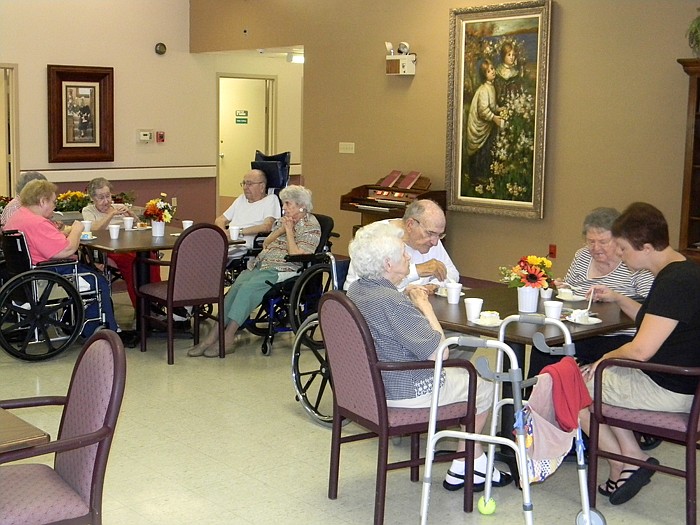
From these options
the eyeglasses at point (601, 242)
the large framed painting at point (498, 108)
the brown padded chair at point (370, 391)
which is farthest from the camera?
the large framed painting at point (498, 108)

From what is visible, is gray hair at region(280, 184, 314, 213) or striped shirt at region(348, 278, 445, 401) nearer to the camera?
striped shirt at region(348, 278, 445, 401)

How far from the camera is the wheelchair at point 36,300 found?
18.9ft

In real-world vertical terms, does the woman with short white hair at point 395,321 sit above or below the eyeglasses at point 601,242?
below

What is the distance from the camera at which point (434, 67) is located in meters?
8.84

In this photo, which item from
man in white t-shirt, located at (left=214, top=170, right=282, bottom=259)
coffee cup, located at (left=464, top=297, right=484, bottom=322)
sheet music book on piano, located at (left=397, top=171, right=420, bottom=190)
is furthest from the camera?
sheet music book on piano, located at (left=397, top=171, right=420, bottom=190)

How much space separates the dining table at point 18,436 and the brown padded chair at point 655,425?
2.03 meters

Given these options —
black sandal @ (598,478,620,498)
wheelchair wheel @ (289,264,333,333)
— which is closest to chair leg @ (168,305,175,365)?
wheelchair wheel @ (289,264,333,333)

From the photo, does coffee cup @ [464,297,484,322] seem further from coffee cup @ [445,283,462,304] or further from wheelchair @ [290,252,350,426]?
wheelchair @ [290,252,350,426]

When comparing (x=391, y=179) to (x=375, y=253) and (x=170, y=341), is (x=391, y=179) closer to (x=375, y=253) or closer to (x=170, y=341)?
(x=170, y=341)

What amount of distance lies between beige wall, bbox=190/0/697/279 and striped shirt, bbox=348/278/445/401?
4.33 meters

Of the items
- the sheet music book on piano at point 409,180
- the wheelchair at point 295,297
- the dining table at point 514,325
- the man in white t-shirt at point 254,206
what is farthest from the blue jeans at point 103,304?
the sheet music book on piano at point 409,180

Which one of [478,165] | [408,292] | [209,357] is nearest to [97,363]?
[408,292]

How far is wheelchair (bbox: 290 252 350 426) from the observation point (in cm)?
474

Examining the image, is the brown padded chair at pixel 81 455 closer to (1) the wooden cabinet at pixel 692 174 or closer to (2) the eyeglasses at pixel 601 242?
(2) the eyeglasses at pixel 601 242
